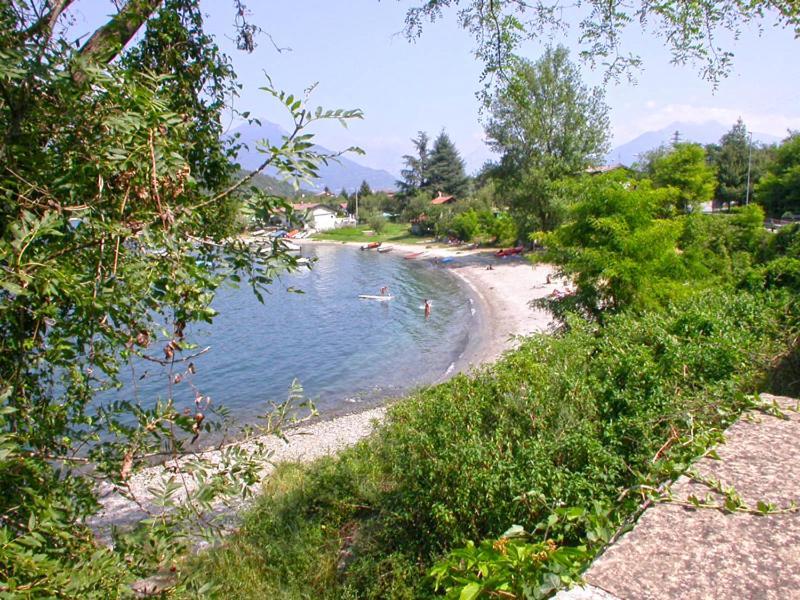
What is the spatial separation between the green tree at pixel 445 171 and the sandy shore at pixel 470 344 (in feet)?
85.6

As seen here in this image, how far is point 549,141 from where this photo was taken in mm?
46062

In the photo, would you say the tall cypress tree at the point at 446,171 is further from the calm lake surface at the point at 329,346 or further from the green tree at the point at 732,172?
the calm lake surface at the point at 329,346

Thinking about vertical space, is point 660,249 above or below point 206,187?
below

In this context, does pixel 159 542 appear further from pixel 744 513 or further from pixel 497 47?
pixel 497 47

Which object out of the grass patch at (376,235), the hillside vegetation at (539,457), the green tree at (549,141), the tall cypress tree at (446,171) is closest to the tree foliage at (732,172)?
the green tree at (549,141)

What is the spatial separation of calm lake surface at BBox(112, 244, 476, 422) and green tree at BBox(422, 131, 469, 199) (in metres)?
47.4

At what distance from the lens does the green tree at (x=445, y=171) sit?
9344 centimetres

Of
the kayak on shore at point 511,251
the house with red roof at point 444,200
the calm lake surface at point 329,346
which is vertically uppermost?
the house with red roof at point 444,200

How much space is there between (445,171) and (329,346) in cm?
7080

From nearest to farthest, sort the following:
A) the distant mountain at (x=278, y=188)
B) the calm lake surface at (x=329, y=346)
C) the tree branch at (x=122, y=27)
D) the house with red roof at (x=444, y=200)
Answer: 1. the distant mountain at (x=278, y=188)
2. the tree branch at (x=122, y=27)
3. the calm lake surface at (x=329, y=346)
4. the house with red roof at (x=444, y=200)

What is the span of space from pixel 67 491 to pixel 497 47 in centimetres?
638

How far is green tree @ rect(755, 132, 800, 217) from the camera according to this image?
1714 inches

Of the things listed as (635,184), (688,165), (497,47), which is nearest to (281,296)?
(688,165)

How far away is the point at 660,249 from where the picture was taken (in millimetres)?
13648
